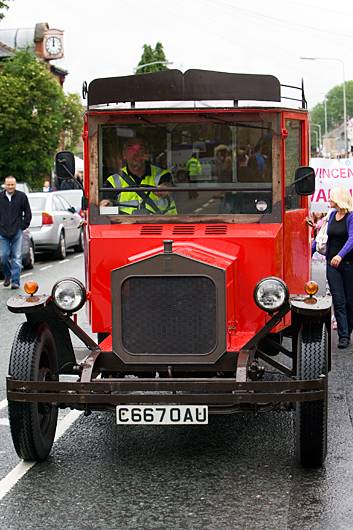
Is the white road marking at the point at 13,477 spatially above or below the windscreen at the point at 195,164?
A: below

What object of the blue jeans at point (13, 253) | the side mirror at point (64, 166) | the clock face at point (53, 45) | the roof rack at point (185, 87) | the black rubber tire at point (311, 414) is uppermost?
the clock face at point (53, 45)

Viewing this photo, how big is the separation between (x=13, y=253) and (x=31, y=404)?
38.6 ft

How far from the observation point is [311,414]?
20.8 feet

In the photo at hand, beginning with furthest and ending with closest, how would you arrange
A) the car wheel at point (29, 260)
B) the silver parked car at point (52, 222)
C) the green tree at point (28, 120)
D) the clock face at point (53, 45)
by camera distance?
the clock face at point (53, 45) < the green tree at point (28, 120) < the silver parked car at point (52, 222) < the car wheel at point (29, 260)

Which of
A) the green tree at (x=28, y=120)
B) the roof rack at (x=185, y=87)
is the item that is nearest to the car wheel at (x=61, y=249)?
the green tree at (x=28, y=120)

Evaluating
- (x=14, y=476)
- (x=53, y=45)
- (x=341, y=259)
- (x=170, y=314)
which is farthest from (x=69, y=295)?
(x=53, y=45)

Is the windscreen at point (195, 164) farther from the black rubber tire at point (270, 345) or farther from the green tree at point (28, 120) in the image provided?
the green tree at point (28, 120)

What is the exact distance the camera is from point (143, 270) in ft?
21.4

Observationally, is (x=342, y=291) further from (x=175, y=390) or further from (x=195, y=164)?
(x=175, y=390)

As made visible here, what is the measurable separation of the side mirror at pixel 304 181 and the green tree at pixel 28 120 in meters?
31.7

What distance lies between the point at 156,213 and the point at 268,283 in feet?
4.35

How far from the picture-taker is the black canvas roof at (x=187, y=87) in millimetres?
7188

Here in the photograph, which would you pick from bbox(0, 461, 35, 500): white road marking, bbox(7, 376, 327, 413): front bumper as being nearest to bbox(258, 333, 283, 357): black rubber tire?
bbox(7, 376, 327, 413): front bumper

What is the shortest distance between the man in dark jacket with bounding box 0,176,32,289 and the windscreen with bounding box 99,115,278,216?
408 inches
